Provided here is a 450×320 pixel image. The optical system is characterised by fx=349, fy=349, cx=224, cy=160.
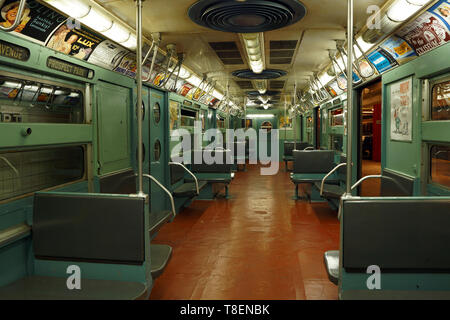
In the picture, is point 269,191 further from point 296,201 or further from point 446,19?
point 446,19

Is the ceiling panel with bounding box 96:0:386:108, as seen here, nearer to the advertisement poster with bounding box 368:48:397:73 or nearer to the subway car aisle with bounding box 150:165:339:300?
the advertisement poster with bounding box 368:48:397:73

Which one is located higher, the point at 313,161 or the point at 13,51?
the point at 13,51

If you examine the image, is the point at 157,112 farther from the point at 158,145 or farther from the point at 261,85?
the point at 261,85

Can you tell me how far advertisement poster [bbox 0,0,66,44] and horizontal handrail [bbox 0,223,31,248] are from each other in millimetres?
1406

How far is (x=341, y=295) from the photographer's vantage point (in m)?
2.30

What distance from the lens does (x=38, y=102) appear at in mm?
2922

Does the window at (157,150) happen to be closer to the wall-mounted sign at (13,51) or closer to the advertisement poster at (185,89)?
the advertisement poster at (185,89)

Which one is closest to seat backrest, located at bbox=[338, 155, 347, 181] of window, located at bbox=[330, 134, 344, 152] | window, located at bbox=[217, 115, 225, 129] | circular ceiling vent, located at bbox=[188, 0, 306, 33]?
window, located at bbox=[330, 134, 344, 152]

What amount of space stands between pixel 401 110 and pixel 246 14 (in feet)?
6.87

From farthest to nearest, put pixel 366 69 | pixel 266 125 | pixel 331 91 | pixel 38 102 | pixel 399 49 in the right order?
pixel 266 125
pixel 331 91
pixel 366 69
pixel 399 49
pixel 38 102

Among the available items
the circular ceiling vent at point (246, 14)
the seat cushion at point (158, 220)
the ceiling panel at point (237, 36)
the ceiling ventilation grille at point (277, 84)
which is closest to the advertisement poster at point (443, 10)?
the ceiling panel at point (237, 36)

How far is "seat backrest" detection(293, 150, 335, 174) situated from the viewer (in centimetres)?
697

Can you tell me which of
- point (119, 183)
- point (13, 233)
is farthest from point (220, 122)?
point (13, 233)

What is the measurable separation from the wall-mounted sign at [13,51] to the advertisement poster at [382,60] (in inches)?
142
